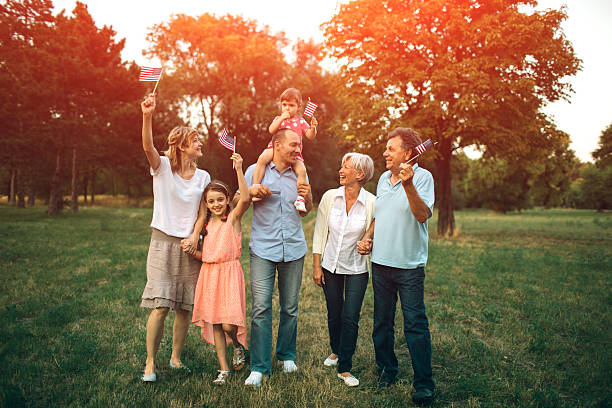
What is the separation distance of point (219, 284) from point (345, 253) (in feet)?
4.04

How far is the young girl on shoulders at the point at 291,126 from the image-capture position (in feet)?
13.8

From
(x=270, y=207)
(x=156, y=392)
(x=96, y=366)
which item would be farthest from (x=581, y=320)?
(x=96, y=366)

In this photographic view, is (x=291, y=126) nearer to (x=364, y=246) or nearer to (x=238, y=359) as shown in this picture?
(x=364, y=246)

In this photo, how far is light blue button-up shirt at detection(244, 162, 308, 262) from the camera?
4.08 metres

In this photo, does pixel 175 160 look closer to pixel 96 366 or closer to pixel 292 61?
pixel 96 366

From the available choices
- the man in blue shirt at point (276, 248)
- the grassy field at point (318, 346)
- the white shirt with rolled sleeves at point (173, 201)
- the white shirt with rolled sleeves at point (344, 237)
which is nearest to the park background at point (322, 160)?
the grassy field at point (318, 346)

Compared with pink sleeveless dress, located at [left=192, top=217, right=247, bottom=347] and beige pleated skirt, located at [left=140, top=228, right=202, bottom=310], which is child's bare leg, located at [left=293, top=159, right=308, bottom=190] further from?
beige pleated skirt, located at [left=140, top=228, right=202, bottom=310]

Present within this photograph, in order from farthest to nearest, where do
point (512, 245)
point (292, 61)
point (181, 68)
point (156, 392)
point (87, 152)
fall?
point (292, 61) < point (181, 68) < point (87, 152) < point (512, 245) < point (156, 392)

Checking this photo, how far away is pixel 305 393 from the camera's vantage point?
12.3 feet

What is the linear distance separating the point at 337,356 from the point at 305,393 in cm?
87

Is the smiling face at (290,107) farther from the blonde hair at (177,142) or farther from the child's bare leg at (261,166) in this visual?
the blonde hair at (177,142)

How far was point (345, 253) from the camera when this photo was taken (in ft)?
13.6

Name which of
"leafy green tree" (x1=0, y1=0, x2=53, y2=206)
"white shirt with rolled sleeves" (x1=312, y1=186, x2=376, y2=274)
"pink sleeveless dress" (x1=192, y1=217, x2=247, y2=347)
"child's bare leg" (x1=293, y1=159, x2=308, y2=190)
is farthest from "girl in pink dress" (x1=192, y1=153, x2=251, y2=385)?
"leafy green tree" (x1=0, y1=0, x2=53, y2=206)

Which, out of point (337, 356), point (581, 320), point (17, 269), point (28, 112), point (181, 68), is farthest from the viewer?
point (181, 68)
